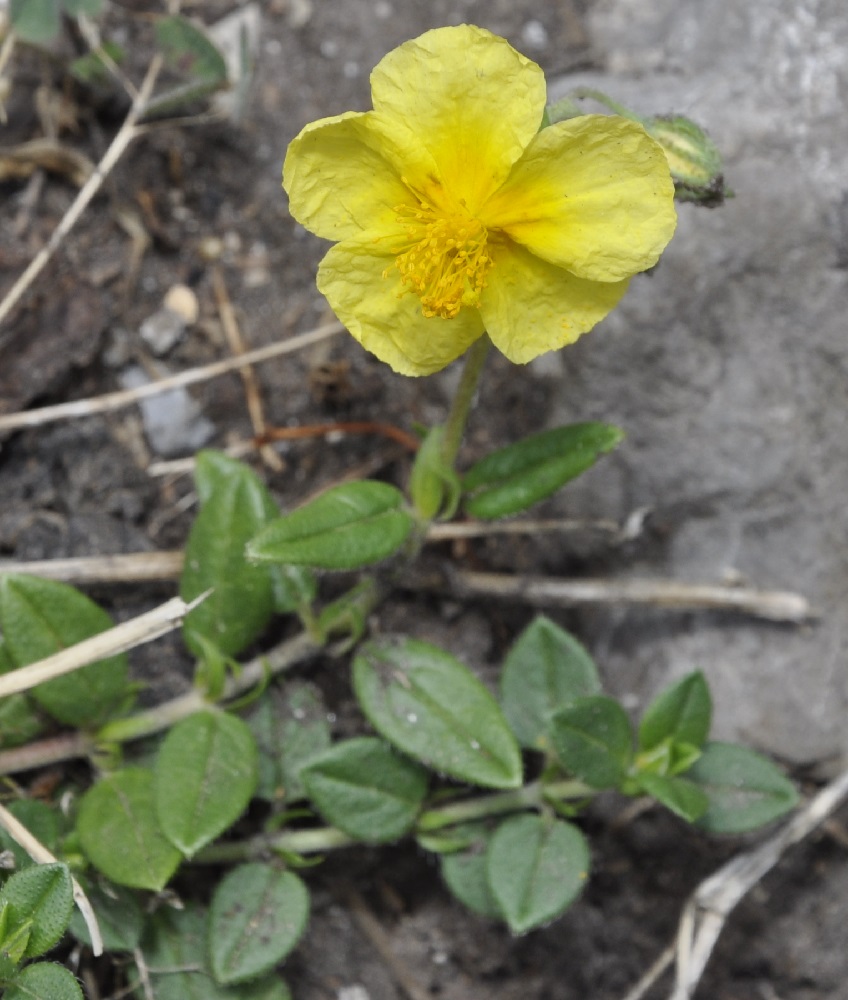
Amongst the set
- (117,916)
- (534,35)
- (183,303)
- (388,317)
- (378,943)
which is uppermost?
(534,35)

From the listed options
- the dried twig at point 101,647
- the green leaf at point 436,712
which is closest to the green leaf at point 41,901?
the dried twig at point 101,647

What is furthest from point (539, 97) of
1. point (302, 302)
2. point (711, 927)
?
point (711, 927)

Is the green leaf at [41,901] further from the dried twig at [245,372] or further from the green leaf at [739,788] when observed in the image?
the green leaf at [739,788]

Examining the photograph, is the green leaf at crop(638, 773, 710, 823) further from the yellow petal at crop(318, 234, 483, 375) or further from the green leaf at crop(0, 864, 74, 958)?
the green leaf at crop(0, 864, 74, 958)

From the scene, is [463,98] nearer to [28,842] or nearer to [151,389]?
[151,389]

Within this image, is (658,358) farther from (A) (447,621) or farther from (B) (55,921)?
(B) (55,921)

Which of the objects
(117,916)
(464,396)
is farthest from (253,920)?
(464,396)

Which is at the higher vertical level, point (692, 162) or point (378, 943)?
point (692, 162)
